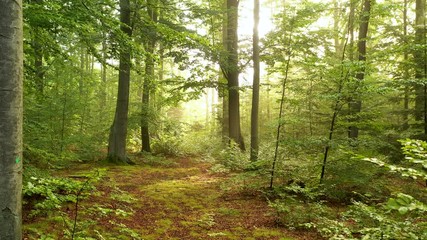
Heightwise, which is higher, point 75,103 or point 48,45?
point 48,45

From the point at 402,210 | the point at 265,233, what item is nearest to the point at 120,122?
the point at 265,233

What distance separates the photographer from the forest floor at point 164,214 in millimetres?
4145

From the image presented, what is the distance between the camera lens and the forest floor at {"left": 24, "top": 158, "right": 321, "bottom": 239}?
4.14m

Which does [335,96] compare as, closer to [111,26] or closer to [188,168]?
[111,26]

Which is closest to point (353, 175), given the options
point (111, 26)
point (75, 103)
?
point (111, 26)

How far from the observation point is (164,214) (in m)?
5.84

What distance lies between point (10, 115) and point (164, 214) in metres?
→ 4.32

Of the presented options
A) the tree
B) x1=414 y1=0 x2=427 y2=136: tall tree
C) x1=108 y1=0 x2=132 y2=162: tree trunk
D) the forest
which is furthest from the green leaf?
x1=108 y1=0 x2=132 y2=162: tree trunk

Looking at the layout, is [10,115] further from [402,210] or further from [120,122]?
[120,122]

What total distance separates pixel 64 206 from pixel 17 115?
3784 mm

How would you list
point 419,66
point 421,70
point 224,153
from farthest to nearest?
point 224,153, point 419,66, point 421,70

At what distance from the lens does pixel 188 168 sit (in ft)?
39.5

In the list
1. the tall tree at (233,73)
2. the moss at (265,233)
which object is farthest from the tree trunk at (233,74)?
the moss at (265,233)

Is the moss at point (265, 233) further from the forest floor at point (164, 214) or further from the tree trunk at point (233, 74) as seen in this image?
the tree trunk at point (233, 74)
